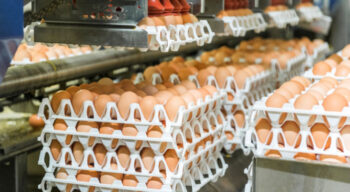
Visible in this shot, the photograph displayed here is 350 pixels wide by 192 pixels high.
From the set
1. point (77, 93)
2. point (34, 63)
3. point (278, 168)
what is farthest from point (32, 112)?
point (278, 168)

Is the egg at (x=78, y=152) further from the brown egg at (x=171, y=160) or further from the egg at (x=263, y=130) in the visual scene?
the egg at (x=263, y=130)

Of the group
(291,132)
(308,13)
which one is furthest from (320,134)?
(308,13)

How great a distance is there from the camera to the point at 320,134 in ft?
9.04

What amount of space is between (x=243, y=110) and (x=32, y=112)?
1.61 metres

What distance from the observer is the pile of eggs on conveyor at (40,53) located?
3869mm

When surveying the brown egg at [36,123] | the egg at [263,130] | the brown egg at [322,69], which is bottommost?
the brown egg at [36,123]

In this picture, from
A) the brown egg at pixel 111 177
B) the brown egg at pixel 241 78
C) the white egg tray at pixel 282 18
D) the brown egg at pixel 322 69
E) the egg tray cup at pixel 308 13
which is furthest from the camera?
the egg tray cup at pixel 308 13

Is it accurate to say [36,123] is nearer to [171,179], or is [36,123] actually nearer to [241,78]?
[241,78]

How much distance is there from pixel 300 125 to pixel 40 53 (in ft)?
7.16

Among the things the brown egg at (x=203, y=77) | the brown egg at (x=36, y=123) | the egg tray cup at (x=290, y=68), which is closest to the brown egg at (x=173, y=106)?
the brown egg at (x=203, y=77)

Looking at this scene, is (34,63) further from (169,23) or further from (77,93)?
(169,23)

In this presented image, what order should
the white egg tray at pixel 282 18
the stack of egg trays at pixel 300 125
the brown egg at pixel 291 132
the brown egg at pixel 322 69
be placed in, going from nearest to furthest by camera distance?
the stack of egg trays at pixel 300 125
the brown egg at pixel 291 132
the brown egg at pixel 322 69
the white egg tray at pixel 282 18

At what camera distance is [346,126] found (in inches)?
108

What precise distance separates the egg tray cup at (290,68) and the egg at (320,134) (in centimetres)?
234
